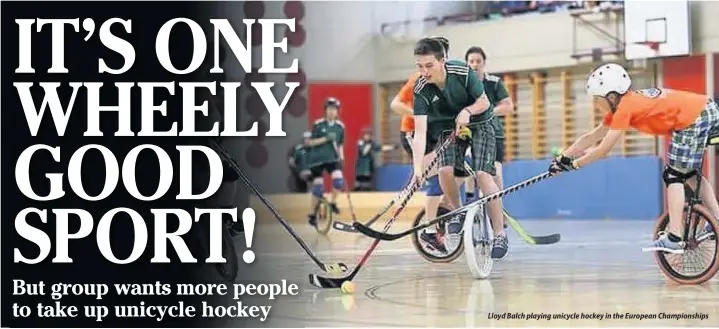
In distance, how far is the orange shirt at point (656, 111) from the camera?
15.9 feet

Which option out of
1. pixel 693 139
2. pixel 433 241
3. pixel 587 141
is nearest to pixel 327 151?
pixel 433 241

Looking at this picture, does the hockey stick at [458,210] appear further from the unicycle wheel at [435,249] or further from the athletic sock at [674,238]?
the athletic sock at [674,238]

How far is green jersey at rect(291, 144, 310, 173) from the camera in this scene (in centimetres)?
596

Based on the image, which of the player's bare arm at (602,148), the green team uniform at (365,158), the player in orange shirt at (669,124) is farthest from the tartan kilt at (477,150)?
the green team uniform at (365,158)

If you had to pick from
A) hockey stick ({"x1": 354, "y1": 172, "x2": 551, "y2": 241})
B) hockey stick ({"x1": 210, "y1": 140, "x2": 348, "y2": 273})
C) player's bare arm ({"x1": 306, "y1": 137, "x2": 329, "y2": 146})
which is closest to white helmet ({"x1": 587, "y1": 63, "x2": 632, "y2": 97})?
hockey stick ({"x1": 354, "y1": 172, "x2": 551, "y2": 241})

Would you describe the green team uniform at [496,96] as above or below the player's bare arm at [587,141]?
above

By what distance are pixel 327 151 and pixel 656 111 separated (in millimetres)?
2767

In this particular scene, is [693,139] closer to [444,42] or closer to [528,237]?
[444,42]

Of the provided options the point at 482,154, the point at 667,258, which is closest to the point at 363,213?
the point at 482,154

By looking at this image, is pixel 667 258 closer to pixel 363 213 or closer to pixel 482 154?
pixel 482 154

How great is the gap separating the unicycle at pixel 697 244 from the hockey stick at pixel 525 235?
2.64 ft

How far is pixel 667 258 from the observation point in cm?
505

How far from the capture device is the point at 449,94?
5.35 metres

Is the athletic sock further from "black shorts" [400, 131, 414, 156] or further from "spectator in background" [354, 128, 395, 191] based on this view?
"spectator in background" [354, 128, 395, 191]
